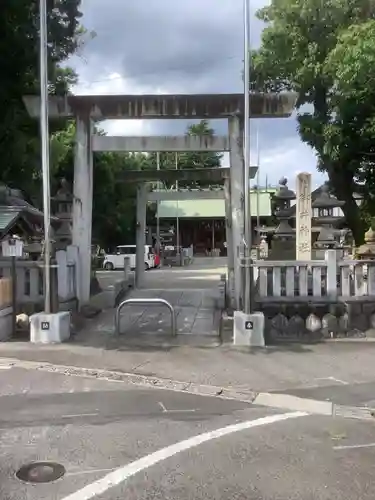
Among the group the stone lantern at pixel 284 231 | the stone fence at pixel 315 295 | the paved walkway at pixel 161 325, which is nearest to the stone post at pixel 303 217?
Result: the stone lantern at pixel 284 231

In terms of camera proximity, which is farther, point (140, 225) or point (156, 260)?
point (156, 260)

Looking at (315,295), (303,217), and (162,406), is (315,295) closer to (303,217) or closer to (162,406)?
(303,217)

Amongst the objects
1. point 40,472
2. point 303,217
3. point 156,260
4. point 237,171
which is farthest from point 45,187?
point 156,260

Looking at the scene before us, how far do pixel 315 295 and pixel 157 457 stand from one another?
7092mm

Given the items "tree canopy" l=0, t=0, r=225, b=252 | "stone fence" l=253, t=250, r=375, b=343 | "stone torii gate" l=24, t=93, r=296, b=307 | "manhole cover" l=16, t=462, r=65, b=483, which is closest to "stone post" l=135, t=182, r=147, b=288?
"tree canopy" l=0, t=0, r=225, b=252

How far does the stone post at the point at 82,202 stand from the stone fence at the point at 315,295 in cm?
400

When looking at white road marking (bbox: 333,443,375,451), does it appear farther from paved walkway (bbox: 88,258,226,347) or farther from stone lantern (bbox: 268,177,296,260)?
stone lantern (bbox: 268,177,296,260)

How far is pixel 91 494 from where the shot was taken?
425 centimetres

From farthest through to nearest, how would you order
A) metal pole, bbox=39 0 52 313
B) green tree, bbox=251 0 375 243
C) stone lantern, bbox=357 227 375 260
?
1. green tree, bbox=251 0 375 243
2. stone lantern, bbox=357 227 375 260
3. metal pole, bbox=39 0 52 313

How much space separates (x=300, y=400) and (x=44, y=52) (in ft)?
25.5

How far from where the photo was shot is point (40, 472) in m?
4.69

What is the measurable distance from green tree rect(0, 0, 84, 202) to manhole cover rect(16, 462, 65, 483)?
10.5 meters

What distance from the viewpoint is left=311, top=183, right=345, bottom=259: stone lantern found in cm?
1600

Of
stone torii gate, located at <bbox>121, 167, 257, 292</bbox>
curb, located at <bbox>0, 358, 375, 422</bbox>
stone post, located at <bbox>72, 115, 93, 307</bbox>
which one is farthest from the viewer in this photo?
stone torii gate, located at <bbox>121, 167, 257, 292</bbox>
